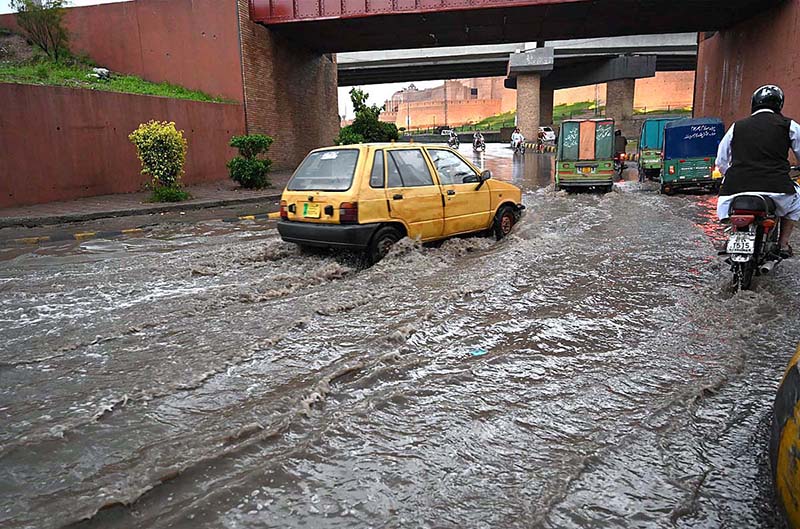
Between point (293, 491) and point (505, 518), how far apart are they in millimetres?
993

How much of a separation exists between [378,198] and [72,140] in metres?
11.4

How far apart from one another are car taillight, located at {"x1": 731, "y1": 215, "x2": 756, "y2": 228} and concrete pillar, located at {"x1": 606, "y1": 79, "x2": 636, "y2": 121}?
41965 millimetres

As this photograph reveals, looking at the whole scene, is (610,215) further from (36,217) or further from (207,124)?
(207,124)

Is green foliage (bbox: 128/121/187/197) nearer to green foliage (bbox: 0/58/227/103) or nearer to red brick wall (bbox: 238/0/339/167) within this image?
green foliage (bbox: 0/58/227/103)

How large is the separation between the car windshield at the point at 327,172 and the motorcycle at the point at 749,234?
4144 mm

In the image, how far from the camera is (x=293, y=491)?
280cm

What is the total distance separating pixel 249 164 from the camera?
58.0 feet

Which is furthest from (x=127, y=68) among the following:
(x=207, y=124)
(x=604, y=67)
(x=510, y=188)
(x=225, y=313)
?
(x=604, y=67)

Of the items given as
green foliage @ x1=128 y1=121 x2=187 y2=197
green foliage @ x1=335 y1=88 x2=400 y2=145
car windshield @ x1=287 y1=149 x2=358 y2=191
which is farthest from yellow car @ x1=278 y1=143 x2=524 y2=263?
green foliage @ x1=335 y1=88 x2=400 y2=145

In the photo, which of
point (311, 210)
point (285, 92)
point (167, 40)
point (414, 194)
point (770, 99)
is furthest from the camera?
point (285, 92)

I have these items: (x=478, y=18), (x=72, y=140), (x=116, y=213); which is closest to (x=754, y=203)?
(x=116, y=213)

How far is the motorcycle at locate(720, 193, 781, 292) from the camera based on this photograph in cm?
561

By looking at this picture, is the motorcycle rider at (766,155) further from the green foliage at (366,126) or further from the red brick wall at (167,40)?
the green foliage at (366,126)

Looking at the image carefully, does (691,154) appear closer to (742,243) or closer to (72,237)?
(742,243)
